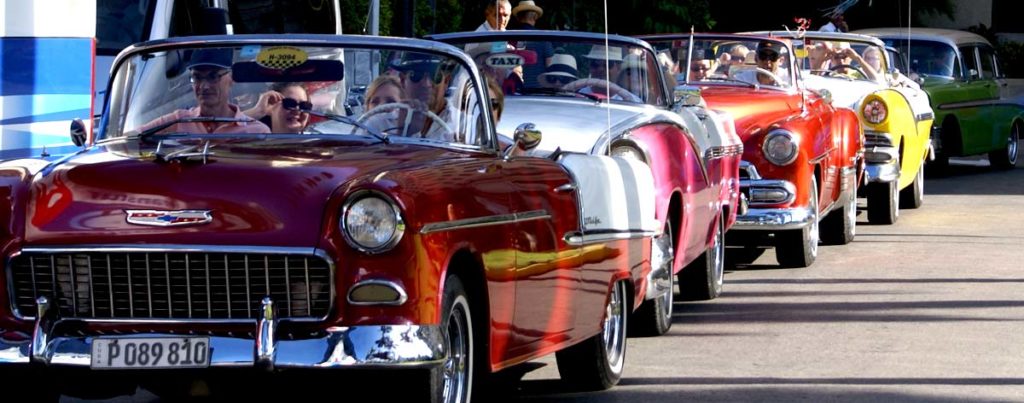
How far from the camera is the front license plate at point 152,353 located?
19.4ft

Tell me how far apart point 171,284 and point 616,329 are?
104 inches

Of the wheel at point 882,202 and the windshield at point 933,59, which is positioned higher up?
the windshield at point 933,59

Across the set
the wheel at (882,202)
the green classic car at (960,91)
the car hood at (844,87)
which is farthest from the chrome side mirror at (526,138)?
the green classic car at (960,91)

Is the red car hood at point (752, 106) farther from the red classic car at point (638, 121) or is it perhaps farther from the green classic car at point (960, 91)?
the green classic car at point (960, 91)

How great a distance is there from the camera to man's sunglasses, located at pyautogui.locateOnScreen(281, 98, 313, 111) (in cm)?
716

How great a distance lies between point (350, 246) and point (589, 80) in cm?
528

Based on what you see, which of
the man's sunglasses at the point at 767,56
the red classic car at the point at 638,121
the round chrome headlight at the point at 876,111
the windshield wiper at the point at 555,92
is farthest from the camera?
the round chrome headlight at the point at 876,111

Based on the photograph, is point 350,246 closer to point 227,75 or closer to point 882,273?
point 227,75

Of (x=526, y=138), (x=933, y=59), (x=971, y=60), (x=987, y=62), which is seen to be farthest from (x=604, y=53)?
(x=987, y=62)

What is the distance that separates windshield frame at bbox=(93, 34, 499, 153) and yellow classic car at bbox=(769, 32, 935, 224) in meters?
7.35

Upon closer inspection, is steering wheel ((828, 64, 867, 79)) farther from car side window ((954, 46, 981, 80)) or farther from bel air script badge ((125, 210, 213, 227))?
bel air script badge ((125, 210, 213, 227))

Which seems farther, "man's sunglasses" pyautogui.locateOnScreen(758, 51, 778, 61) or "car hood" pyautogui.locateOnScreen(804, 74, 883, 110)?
"car hood" pyautogui.locateOnScreen(804, 74, 883, 110)

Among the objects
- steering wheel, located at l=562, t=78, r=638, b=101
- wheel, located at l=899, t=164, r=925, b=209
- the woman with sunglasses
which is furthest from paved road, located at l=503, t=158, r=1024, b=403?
wheel, located at l=899, t=164, r=925, b=209

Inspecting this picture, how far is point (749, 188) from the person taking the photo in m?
12.8
